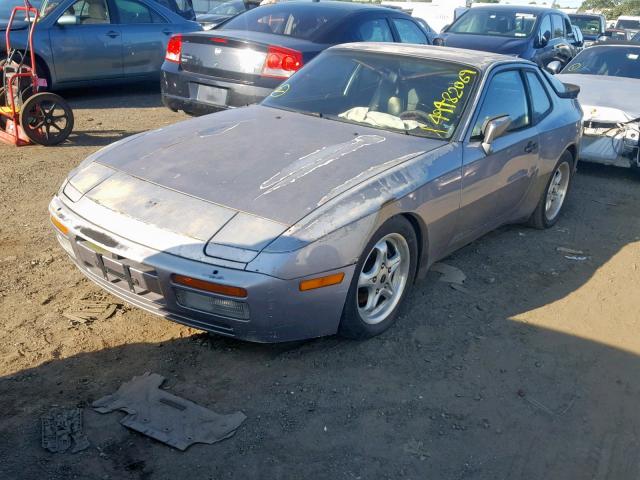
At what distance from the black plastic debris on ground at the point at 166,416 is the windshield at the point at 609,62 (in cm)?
777

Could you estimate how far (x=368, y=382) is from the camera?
10.8 ft

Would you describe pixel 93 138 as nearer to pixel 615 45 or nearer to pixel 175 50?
pixel 175 50

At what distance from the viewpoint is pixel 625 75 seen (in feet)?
28.4

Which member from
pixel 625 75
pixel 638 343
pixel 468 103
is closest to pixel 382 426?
pixel 638 343

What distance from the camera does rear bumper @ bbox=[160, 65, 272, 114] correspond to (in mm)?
6672

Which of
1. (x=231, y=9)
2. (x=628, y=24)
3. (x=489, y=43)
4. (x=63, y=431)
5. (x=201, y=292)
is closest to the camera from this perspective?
(x=63, y=431)

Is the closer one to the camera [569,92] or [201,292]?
[201,292]

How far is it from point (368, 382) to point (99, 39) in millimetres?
7578

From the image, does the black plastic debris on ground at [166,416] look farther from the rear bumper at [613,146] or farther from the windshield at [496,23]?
the windshield at [496,23]

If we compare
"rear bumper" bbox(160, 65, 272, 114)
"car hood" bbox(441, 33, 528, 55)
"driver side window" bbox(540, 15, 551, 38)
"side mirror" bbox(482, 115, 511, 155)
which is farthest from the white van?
"side mirror" bbox(482, 115, 511, 155)

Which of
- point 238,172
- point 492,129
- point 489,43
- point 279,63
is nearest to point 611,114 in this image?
point 279,63

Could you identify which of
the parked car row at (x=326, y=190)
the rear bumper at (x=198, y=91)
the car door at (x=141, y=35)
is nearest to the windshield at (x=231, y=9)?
the car door at (x=141, y=35)

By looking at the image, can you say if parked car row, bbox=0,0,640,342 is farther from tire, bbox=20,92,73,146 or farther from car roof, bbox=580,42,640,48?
car roof, bbox=580,42,640,48

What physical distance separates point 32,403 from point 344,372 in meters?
1.45
